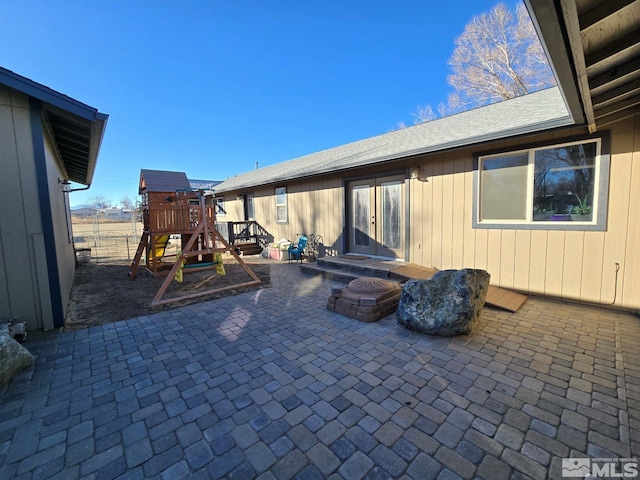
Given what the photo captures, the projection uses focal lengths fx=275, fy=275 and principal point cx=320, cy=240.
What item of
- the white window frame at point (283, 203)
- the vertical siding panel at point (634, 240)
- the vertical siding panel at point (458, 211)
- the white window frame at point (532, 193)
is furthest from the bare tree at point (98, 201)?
the vertical siding panel at point (634, 240)

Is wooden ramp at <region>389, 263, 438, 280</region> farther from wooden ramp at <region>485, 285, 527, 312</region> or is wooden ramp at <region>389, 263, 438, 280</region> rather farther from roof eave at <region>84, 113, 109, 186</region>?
roof eave at <region>84, 113, 109, 186</region>

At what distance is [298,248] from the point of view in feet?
26.9

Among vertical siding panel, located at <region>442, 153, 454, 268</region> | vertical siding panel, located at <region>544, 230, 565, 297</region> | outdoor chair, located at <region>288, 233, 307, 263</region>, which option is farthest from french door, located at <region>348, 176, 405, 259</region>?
vertical siding panel, located at <region>544, 230, 565, 297</region>

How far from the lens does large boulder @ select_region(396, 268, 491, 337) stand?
310 centimetres

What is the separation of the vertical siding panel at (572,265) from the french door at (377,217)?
268cm

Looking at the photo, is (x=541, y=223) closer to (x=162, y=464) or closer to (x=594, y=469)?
(x=594, y=469)

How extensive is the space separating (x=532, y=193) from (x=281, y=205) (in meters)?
7.17

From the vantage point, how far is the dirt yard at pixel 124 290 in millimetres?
4141

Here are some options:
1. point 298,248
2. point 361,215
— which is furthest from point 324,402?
point 298,248

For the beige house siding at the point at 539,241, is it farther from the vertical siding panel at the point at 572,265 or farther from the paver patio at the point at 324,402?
the paver patio at the point at 324,402

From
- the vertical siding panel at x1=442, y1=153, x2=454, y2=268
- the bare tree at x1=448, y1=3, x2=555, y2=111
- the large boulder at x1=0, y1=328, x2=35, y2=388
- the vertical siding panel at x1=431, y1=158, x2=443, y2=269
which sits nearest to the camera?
the large boulder at x1=0, y1=328, x2=35, y2=388

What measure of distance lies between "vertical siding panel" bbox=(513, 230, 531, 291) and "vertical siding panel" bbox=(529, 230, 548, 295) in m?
0.05

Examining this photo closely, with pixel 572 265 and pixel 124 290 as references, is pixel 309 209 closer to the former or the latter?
pixel 124 290

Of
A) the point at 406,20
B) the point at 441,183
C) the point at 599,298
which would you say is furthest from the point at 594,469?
the point at 406,20
